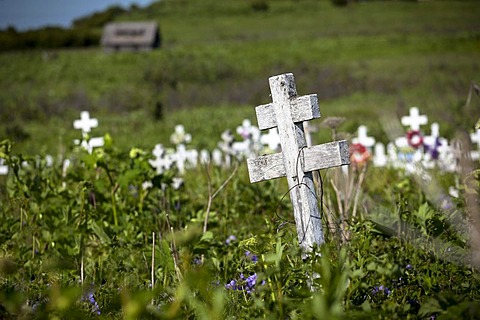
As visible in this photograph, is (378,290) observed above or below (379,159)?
above

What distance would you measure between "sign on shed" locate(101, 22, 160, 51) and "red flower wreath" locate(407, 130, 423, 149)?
3097 centimetres

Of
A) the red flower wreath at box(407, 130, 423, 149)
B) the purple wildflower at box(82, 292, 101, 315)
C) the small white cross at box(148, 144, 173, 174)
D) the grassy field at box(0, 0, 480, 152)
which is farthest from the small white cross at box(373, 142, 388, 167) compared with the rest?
the purple wildflower at box(82, 292, 101, 315)

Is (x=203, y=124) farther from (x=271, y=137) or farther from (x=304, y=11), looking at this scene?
(x=304, y=11)

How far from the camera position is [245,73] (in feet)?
88.5

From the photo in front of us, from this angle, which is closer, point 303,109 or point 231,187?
point 303,109

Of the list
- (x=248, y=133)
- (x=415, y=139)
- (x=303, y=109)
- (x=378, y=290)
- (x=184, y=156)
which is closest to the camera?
(x=378, y=290)

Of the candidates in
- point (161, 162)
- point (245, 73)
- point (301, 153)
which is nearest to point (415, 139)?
point (161, 162)

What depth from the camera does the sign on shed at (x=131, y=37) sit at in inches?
1441

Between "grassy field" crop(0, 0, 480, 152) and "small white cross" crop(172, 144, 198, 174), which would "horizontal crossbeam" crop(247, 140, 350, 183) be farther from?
"small white cross" crop(172, 144, 198, 174)

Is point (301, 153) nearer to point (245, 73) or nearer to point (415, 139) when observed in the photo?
point (415, 139)

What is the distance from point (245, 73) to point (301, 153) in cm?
2452

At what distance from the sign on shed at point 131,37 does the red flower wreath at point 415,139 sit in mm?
30970

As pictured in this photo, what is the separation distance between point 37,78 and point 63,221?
25.1m

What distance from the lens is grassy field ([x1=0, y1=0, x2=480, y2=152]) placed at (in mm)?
17156
